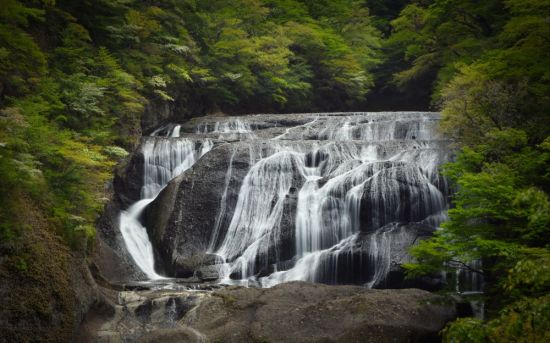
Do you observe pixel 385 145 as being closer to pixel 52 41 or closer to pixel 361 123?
pixel 361 123

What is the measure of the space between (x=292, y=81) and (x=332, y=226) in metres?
14.4

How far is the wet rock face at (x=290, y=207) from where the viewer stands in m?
13.0

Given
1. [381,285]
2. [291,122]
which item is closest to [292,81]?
[291,122]

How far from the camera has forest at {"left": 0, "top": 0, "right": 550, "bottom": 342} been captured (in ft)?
27.9

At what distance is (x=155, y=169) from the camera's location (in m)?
16.8

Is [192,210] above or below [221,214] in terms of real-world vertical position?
above

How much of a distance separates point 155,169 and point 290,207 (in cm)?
567

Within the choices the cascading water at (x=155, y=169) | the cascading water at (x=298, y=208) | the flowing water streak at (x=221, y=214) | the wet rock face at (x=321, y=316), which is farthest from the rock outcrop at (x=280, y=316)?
the cascading water at (x=155, y=169)

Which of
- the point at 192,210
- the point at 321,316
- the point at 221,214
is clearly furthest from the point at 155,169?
the point at 321,316

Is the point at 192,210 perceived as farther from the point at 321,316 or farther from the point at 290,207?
the point at 321,316

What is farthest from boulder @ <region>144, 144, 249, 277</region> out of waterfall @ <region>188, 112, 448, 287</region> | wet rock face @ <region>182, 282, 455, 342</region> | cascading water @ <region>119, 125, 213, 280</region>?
wet rock face @ <region>182, 282, 455, 342</region>

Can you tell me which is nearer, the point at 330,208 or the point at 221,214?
the point at 330,208

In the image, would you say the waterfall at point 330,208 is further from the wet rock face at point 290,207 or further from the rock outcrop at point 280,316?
the rock outcrop at point 280,316

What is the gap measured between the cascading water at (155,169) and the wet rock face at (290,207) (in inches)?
2.0
